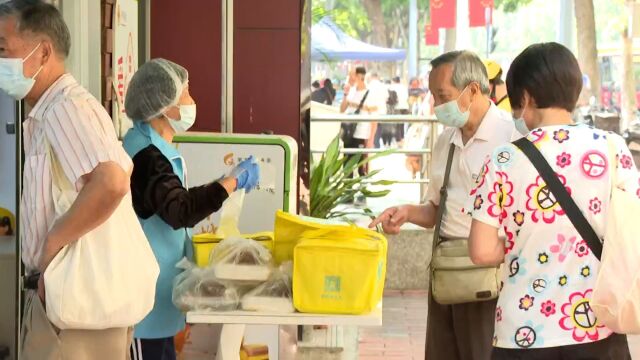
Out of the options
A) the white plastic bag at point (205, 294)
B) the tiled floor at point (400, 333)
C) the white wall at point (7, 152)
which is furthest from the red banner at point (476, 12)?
the white plastic bag at point (205, 294)

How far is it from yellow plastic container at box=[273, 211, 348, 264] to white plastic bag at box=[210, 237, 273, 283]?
6cm

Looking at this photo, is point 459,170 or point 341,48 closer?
point 459,170

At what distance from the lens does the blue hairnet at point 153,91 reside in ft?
12.6

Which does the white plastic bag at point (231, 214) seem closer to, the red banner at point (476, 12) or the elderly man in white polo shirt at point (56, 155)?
the elderly man in white polo shirt at point (56, 155)

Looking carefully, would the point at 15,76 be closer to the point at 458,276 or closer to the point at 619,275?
the point at 619,275

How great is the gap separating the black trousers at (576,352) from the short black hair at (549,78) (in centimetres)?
68

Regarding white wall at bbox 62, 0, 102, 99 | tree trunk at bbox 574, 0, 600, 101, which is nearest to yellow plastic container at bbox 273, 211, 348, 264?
white wall at bbox 62, 0, 102, 99

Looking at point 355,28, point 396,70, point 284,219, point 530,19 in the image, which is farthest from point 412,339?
point 530,19

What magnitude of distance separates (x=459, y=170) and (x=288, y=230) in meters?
0.95

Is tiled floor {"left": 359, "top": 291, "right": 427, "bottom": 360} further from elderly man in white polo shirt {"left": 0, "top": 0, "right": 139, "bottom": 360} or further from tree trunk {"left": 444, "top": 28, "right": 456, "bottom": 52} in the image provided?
tree trunk {"left": 444, "top": 28, "right": 456, "bottom": 52}

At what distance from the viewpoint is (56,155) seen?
2.92 meters

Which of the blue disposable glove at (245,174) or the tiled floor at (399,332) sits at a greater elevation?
the blue disposable glove at (245,174)

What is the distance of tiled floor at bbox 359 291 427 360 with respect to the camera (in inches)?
273

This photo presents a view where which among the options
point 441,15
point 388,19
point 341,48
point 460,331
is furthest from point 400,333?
point 388,19
